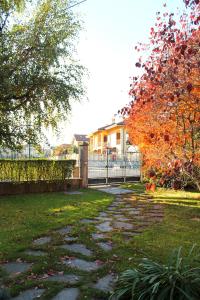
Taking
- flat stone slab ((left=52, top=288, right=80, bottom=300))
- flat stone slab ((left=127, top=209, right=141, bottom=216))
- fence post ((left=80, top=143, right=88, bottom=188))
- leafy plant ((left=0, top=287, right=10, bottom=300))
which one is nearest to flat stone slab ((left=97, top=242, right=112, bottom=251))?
flat stone slab ((left=52, top=288, right=80, bottom=300))

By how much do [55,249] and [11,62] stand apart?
3.07 metres

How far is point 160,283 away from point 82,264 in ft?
6.24

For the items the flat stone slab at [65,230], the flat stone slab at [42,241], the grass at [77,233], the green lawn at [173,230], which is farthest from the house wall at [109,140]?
the flat stone slab at [42,241]

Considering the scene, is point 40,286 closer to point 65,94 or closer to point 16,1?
point 65,94

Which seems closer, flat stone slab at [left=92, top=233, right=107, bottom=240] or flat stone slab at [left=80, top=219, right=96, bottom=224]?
flat stone slab at [left=92, top=233, right=107, bottom=240]

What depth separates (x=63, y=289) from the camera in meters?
4.23

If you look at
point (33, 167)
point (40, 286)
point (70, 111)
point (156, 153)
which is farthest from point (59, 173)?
point (40, 286)

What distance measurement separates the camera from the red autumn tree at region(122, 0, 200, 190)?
752 cm

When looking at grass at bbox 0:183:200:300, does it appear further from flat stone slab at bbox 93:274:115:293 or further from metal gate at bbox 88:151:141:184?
metal gate at bbox 88:151:141:184

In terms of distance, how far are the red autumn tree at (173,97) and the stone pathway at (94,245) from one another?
1.70 metres

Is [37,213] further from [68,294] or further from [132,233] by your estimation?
[68,294]

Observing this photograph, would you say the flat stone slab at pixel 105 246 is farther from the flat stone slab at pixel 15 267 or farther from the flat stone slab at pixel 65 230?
the flat stone slab at pixel 15 267

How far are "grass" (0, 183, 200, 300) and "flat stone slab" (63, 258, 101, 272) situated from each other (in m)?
0.13

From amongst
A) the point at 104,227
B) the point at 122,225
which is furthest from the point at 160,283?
the point at 122,225
